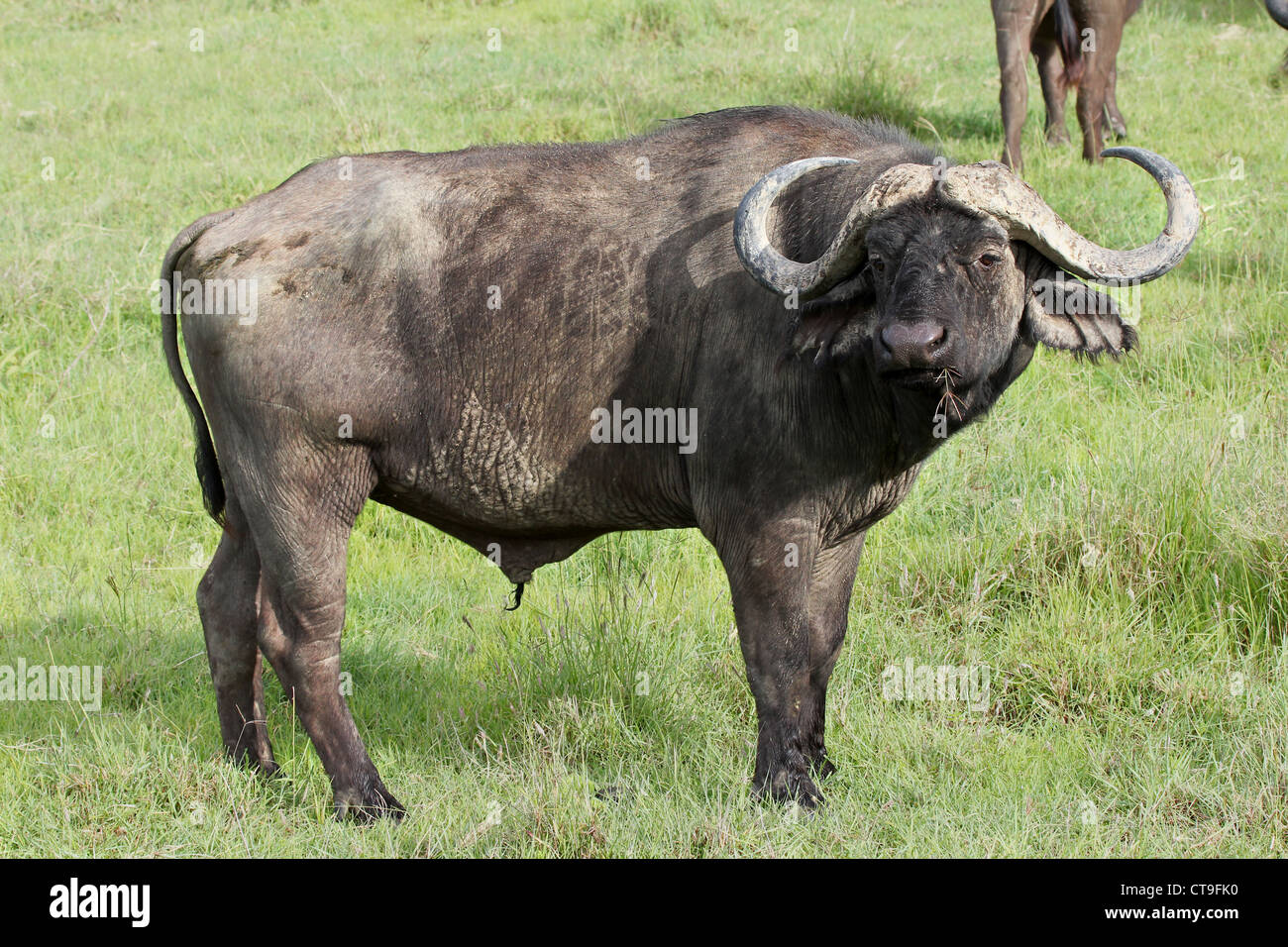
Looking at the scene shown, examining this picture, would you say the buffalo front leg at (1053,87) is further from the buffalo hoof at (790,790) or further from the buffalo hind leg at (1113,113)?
the buffalo hoof at (790,790)

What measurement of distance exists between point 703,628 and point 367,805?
5.27 feet

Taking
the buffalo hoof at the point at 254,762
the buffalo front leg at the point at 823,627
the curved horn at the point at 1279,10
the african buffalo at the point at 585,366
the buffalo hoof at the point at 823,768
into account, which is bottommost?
the buffalo hoof at the point at 254,762

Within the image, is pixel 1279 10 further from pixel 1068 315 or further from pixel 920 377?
pixel 920 377

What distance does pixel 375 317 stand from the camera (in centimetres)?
449

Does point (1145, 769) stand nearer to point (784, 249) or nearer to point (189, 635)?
point (784, 249)

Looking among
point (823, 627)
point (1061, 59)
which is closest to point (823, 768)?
point (823, 627)

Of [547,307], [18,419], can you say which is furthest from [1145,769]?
[18,419]

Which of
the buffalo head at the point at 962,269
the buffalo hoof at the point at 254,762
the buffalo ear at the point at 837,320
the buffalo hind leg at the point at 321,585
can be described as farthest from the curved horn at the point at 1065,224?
the buffalo hoof at the point at 254,762

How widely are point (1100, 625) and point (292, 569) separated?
2965 mm

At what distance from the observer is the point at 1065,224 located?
13.0ft

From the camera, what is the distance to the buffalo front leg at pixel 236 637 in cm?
498

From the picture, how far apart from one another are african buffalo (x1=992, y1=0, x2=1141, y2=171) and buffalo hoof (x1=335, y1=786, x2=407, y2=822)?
7251 mm
